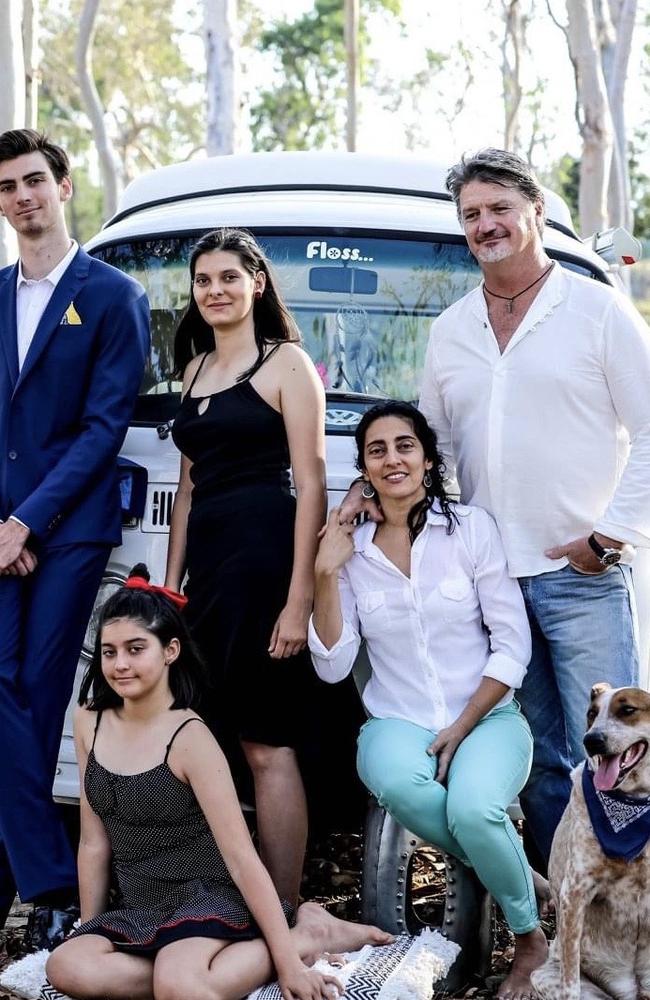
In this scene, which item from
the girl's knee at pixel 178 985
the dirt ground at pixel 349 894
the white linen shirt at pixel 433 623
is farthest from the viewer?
the dirt ground at pixel 349 894

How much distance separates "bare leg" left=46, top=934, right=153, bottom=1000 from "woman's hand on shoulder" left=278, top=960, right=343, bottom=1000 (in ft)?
1.27

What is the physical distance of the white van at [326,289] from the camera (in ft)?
15.8

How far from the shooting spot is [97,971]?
3898mm

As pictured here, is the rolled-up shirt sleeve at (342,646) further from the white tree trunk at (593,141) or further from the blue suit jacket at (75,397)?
the white tree trunk at (593,141)

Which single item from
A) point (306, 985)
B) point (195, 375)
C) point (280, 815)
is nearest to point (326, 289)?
point (195, 375)

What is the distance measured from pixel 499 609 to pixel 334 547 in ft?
1.80

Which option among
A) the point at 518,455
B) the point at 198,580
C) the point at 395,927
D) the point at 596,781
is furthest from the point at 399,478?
the point at 395,927

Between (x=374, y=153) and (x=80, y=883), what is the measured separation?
136 inches

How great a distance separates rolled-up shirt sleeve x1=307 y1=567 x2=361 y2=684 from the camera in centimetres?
434

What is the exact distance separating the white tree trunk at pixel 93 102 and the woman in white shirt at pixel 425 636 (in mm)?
21505

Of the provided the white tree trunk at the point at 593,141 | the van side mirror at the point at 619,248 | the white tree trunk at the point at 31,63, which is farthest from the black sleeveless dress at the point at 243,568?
the white tree trunk at the point at 593,141

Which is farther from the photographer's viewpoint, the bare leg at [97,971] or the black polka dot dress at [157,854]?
the black polka dot dress at [157,854]

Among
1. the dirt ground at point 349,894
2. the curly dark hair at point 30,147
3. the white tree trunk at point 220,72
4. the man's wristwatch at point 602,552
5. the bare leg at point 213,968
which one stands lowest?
the dirt ground at point 349,894

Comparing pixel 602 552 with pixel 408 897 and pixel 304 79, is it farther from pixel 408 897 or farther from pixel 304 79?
pixel 304 79
